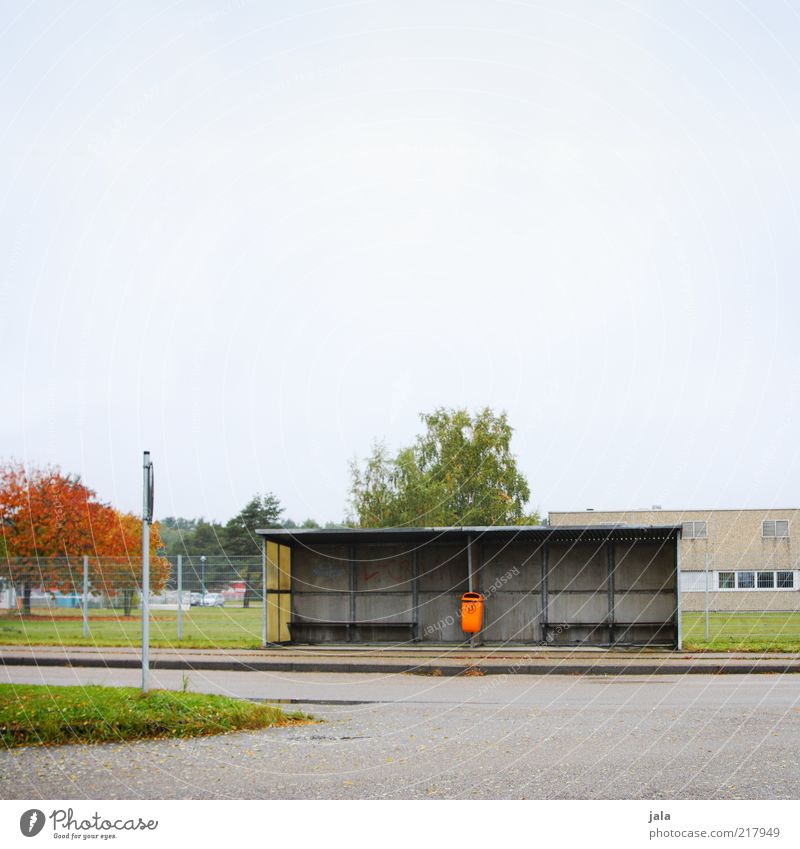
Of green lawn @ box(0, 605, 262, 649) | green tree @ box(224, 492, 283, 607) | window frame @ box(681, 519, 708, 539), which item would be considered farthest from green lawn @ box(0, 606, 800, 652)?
green tree @ box(224, 492, 283, 607)

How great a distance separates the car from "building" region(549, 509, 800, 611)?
28928 millimetres

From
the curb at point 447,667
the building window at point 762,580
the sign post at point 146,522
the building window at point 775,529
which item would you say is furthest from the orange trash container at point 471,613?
the building window at point 775,529

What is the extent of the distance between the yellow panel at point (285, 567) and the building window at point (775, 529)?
114 ft

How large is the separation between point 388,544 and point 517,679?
7.63 m

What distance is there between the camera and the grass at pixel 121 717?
902cm

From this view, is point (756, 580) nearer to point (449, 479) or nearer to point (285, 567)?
point (449, 479)

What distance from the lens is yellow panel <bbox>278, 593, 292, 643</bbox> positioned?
75.4 ft

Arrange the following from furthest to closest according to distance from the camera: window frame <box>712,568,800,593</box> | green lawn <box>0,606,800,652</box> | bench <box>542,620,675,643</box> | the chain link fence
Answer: window frame <box>712,568,800,593</box>, the chain link fence, green lawn <box>0,606,800,652</box>, bench <box>542,620,675,643</box>

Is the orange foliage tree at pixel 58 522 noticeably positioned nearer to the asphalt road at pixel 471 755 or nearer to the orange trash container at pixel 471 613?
the orange trash container at pixel 471 613

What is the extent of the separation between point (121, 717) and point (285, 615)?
551 inches

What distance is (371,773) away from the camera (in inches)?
292

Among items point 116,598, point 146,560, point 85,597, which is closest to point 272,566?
point 85,597
